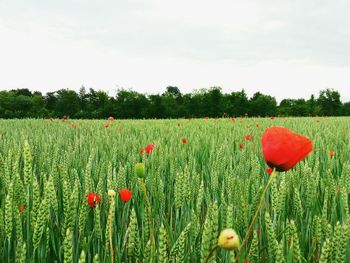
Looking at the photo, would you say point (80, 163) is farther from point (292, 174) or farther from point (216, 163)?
point (292, 174)

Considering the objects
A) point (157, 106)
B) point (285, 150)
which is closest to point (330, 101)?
point (157, 106)

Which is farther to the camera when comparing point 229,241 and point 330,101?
point 330,101

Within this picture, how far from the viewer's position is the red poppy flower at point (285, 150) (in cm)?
63

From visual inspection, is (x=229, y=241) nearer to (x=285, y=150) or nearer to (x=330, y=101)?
(x=285, y=150)

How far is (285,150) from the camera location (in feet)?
2.11

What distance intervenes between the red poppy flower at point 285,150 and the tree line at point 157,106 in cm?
3624

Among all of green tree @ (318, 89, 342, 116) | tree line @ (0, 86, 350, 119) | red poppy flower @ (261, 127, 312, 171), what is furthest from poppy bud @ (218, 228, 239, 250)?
green tree @ (318, 89, 342, 116)

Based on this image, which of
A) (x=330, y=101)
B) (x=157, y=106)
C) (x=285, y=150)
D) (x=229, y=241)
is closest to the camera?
(x=229, y=241)

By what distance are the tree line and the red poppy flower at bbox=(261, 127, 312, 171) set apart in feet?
Result: 119

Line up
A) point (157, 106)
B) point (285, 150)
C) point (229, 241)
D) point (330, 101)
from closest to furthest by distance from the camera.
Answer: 1. point (229, 241)
2. point (285, 150)
3. point (157, 106)
4. point (330, 101)

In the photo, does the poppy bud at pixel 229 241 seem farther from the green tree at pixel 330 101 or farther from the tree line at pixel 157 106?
the green tree at pixel 330 101

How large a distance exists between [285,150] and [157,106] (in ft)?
134

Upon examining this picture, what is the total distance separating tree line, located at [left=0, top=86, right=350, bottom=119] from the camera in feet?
135

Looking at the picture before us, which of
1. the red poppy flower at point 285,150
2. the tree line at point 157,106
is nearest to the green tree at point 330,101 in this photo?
the tree line at point 157,106
